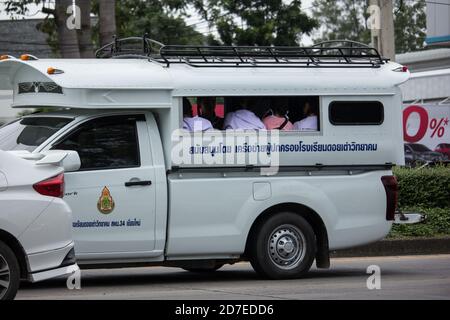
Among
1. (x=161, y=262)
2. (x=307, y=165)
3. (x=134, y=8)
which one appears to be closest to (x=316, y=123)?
(x=307, y=165)

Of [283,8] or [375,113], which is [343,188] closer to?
[375,113]

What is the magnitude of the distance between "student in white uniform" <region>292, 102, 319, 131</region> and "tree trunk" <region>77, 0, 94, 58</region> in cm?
1038

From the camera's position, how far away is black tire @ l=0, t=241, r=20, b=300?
27.8ft

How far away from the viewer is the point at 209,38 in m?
38.3

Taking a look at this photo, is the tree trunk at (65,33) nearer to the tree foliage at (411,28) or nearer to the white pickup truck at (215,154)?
the white pickup truck at (215,154)

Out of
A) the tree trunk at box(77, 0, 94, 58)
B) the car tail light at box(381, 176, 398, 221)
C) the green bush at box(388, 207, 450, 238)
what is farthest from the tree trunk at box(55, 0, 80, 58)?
the car tail light at box(381, 176, 398, 221)

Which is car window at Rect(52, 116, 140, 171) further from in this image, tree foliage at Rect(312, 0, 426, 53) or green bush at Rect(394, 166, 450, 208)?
tree foliage at Rect(312, 0, 426, 53)

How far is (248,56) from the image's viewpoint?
1166 centimetres

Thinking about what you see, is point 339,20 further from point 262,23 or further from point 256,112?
point 256,112

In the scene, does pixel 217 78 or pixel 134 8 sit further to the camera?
pixel 134 8

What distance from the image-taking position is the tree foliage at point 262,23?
36.5 metres

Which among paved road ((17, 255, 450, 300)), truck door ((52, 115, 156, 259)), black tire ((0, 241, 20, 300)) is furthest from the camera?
truck door ((52, 115, 156, 259))

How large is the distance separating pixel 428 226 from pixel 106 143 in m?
7.12

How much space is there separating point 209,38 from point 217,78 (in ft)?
90.0
